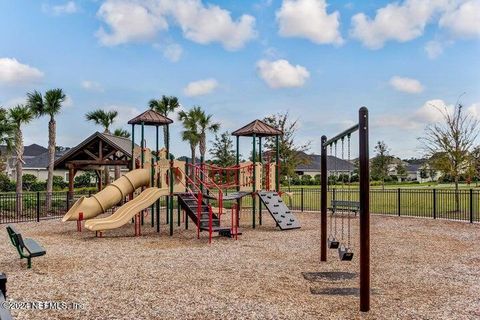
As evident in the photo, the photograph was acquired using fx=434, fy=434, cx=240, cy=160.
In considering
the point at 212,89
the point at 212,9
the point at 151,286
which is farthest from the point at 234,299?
the point at 212,89

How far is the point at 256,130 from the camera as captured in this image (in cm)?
1586

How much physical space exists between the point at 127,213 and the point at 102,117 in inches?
829

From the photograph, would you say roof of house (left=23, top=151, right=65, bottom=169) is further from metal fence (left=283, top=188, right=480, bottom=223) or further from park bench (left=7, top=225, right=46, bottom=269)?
park bench (left=7, top=225, right=46, bottom=269)

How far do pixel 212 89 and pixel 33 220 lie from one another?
10.5 metres

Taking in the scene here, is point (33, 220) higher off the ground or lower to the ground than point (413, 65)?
lower

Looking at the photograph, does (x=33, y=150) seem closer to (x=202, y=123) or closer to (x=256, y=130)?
(x=202, y=123)

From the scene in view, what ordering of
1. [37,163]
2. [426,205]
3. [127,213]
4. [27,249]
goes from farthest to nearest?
[37,163] → [426,205] → [127,213] → [27,249]

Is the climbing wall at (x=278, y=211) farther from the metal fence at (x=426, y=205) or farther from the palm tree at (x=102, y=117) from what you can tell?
the palm tree at (x=102, y=117)

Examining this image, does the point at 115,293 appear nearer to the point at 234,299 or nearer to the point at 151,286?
the point at 151,286

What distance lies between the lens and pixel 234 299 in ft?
20.3

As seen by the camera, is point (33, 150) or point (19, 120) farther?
point (33, 150)

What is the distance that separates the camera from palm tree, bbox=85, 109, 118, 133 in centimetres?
3209

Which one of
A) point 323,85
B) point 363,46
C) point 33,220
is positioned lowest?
point 33,220

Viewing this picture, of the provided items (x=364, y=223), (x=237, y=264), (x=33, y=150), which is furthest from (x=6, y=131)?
(x=33, y=150)
